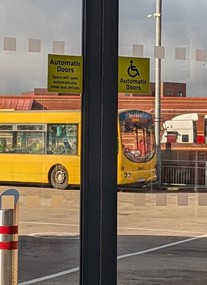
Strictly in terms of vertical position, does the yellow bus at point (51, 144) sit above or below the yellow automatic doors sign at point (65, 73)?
below

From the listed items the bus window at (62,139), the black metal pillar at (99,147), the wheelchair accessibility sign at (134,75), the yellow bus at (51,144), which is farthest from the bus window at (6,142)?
the wheelchair accessibility sign at (134,75)

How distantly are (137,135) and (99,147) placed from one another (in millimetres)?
666

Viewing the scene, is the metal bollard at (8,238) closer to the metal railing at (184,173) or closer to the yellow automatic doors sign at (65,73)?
the yellow automatic doors sign at (65,73)

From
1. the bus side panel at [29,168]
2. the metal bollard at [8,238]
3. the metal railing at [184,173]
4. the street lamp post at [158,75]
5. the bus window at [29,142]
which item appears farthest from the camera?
the metal railing at [184,173]

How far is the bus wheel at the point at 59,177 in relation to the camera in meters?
4.39

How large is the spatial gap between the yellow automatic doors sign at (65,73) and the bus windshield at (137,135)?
0.49 meters

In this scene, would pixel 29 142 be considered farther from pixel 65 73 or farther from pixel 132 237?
pixel 132 237

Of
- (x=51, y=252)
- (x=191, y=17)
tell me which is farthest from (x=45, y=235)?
(x=191, y=17)

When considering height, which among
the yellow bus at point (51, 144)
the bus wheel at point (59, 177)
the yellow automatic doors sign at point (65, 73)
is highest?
the yellow automatic doors sign at point (65, 73)

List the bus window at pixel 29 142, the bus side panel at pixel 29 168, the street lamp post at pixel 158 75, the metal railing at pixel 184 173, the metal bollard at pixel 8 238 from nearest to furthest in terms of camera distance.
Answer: the metal bollard at pixel 8 238 → the bus side panel at pixel 29 168 → the bus window at pixel 29 142 → the street lamp post at pixel 158 75 → the metal railing at pixel 184 173

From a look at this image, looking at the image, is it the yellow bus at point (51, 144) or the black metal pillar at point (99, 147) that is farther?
the yellow bus at point (51, 144)

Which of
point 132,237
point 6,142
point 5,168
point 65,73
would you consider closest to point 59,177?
point 5,168

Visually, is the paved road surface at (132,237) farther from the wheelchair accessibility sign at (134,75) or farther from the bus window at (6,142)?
the wheelchair accessibility sign at (134,75)

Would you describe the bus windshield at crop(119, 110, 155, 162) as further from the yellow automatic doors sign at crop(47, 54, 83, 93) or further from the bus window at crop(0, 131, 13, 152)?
the bus window at crop(0, 131, 13, 152)
